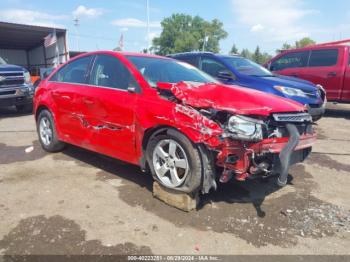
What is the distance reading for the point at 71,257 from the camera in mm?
2713

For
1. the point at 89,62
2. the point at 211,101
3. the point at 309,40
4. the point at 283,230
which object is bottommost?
the point at 283,230

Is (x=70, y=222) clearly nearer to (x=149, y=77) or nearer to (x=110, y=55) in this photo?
(x=149, y=77)

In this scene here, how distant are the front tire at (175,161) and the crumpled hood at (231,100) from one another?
1.29 feet

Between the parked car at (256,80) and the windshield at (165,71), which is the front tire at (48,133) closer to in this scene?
the windshield at (165,71)

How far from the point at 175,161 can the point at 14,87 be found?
7427mm

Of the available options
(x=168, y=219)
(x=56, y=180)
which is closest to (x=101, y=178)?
(x=56, y=180)

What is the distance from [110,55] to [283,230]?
2.99m

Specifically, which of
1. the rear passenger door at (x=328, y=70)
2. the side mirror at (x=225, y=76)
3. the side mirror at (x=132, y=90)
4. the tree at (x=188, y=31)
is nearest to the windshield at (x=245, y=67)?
the side mirror at (x=225, y=76)

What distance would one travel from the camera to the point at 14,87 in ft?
30.3

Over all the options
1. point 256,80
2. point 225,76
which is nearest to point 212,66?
point 225,76

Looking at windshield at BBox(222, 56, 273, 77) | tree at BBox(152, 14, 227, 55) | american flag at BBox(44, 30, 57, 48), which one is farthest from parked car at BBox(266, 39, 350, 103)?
tree at BBox(152, 14, 227, 55)

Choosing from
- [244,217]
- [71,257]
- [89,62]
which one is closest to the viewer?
[71,257]

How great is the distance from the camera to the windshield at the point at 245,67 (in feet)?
24.9

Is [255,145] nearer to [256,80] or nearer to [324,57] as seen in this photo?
[256,80]
